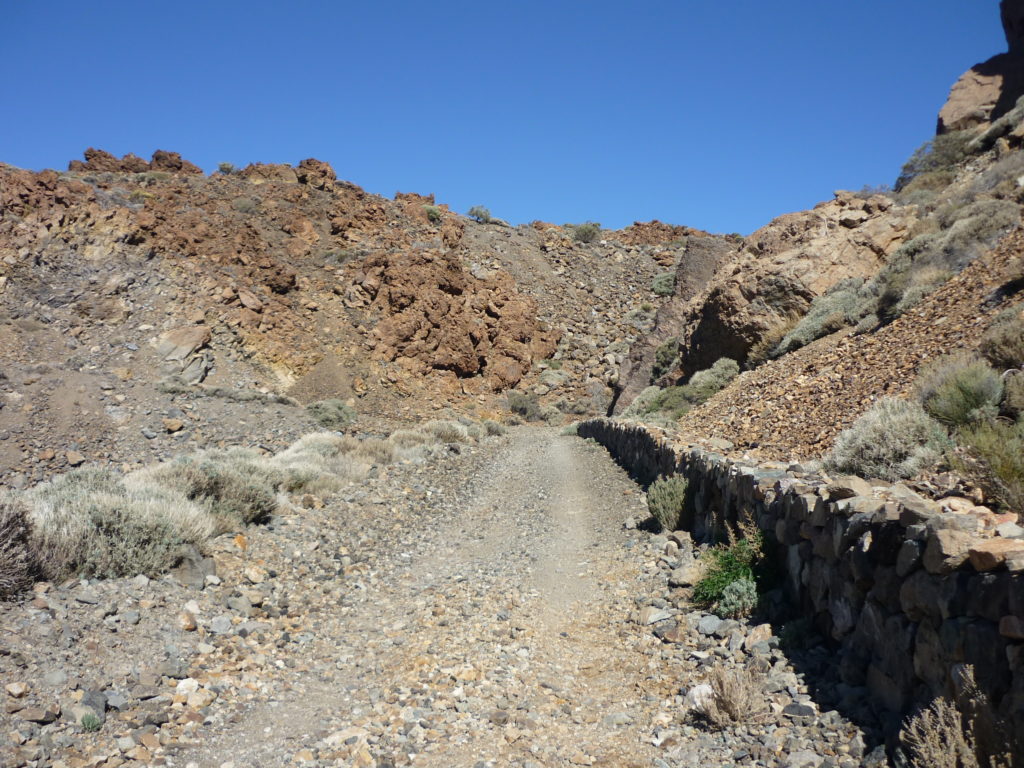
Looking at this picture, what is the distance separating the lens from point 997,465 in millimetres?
4301

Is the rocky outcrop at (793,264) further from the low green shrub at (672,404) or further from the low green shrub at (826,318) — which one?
the low green shrub at (672,404)

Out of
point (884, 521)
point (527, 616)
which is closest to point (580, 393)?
point (527, 616)

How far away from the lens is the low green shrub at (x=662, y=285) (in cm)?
4759

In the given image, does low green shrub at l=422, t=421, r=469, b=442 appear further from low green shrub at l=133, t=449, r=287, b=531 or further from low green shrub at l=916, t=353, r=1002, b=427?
low green shrub at l=916, t=353, r=1002, b=427

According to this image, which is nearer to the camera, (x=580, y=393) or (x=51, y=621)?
(x=51, y=621)

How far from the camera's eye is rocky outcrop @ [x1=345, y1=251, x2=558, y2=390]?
112 feet

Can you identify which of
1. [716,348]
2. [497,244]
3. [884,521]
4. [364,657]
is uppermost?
[497,244]

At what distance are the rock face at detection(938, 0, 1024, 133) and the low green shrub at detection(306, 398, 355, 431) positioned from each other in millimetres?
31222

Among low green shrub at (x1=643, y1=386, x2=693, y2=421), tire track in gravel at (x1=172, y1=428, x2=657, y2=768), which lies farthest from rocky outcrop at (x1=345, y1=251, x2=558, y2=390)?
tire track in gravel at (x1=172, y1=428, x2=657, y2=768)

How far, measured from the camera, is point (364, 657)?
18.4 ft

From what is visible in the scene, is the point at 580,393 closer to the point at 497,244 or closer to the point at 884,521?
the point at 497,244

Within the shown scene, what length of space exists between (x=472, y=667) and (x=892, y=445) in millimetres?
4214

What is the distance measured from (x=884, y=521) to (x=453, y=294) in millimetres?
35140

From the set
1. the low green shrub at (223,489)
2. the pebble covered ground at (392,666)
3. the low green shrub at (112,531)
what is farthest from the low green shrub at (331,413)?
the low green shrub at (112,531)
